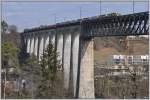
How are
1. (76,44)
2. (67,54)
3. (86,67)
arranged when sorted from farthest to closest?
(67,54)
(76,44)
(86,67)

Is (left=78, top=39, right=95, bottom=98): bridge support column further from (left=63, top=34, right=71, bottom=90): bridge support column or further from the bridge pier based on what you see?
(left=63, top=34, right=71, bottom=90): bridge support column

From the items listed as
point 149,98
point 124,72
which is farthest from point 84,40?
point 149,98

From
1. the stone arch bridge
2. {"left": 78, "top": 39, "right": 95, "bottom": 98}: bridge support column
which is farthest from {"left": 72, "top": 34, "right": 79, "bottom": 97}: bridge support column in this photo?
{"left": 78, "top": 39, "right": 95, "bottom": 98}: bridge support column

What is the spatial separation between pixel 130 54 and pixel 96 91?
453 cm

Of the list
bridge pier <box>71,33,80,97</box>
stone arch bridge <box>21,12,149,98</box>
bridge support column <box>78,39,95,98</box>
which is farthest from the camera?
bridge pier <box>71,33,80,97</box>

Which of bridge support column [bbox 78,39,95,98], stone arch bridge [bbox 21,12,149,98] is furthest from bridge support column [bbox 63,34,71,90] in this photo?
bridge support column [bbox 78,39,95,98]

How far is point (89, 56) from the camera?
41.9ft

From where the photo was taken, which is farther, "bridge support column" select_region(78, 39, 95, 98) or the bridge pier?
the bridge pier

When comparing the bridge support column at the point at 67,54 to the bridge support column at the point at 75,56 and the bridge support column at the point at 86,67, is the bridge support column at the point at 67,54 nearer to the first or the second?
the bridge support column at the point at 75,56

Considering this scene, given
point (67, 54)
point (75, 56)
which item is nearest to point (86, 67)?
point (75, 56)

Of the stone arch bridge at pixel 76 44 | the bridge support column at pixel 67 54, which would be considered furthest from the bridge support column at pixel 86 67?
the bridge support column at pixel 67 54

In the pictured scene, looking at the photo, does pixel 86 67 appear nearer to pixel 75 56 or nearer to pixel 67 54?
pixel 75 56

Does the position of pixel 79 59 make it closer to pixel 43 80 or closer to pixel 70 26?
pixel 70 26

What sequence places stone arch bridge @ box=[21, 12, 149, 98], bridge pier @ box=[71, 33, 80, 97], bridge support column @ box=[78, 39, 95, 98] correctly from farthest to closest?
bridge pier @ box=[71, 33, 80, 97] → bridge support column @ box=[78, 39, 95, 98] → stone arch bridge @ box=[21, 12, 149, 98]
